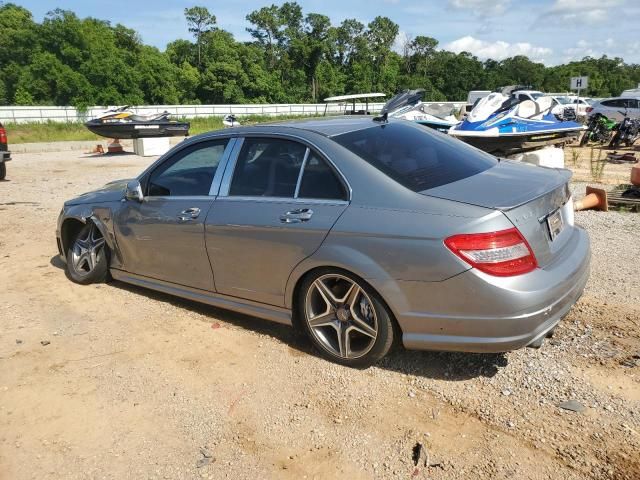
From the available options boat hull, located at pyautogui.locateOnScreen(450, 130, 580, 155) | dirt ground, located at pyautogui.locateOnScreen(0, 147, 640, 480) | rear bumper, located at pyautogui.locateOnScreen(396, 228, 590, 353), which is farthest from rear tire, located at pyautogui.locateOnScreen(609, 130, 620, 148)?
rear bumper, located at pyautogui.locateOnScreen(396, 228, 590, 353)

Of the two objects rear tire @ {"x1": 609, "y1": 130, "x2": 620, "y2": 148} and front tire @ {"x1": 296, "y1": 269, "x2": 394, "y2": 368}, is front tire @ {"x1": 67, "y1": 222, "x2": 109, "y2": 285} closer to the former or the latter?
front tire @ {"x1": 296, "y1": 269, "x2": 394, "y2": 368}

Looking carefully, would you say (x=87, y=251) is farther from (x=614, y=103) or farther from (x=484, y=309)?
(x=614, y=103)

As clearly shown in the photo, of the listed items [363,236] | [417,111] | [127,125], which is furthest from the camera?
[127,125]

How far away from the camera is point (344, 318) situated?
354cm

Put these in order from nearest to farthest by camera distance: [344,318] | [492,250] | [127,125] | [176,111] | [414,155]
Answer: [492,250]
[344,318]
[414,155]
[127,125]
[176,111]

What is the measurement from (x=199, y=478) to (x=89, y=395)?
1201 millimetres

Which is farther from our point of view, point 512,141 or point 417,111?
point 417,111

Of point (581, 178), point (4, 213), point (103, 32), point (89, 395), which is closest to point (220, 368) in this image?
point (89, 395)

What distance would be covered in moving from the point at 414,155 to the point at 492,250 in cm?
105

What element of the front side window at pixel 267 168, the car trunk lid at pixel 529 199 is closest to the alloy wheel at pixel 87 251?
the front side window at pixel 267 168

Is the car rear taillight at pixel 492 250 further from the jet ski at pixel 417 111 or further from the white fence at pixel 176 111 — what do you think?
the white fence at pixel 176 111

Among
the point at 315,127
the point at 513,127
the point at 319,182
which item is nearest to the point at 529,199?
the point at 319,182

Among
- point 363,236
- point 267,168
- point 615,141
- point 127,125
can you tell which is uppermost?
point 267,168

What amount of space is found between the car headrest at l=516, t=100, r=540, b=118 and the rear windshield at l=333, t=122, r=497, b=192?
9.56 meters
